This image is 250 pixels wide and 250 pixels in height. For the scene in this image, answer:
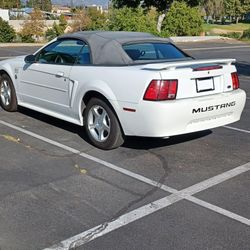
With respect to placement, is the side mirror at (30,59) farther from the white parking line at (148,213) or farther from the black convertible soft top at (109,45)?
the white parking line at (148,213)

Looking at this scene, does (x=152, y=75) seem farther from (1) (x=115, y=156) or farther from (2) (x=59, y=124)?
(2) (x=59, y=124)

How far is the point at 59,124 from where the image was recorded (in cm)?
700

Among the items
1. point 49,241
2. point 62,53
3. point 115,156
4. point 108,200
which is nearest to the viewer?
point 49,241

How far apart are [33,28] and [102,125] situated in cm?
3497

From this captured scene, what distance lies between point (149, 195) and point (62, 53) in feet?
9.70

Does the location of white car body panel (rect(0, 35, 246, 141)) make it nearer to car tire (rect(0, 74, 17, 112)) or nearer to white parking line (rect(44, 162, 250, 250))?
white parking line (rect(44, 162, 250, 250))

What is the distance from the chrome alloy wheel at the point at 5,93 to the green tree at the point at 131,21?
1048 inches

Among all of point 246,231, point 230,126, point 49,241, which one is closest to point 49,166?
point 49,241

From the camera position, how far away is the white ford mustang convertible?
5.05 m

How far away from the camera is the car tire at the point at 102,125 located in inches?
217

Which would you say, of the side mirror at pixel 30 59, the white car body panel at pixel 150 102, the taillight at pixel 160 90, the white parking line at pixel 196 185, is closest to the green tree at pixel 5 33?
the side mirror at pixel 30 59

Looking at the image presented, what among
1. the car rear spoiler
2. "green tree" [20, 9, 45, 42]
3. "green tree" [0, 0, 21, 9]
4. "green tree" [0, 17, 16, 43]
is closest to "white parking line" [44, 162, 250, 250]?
the car rear spoiler

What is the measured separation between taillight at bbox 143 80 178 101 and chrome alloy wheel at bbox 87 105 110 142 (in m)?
0.80

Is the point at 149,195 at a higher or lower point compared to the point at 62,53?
lower
